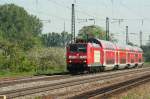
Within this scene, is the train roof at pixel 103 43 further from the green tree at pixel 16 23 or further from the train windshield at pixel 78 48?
the green tree at pixel 16 23

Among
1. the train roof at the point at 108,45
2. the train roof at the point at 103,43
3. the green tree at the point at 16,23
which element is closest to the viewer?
the train roof at the point at 103,43

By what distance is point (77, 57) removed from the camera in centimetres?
4428

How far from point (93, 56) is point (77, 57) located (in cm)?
177

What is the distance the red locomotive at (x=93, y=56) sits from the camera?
1736 inches

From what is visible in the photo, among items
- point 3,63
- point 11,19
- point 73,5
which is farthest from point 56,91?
point 11,19

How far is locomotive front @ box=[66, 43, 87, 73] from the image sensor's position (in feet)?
144

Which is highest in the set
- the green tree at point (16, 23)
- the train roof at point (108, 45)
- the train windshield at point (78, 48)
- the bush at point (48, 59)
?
the green tree at point (16, 23)

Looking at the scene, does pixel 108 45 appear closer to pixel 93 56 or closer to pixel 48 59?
pixel 93 56

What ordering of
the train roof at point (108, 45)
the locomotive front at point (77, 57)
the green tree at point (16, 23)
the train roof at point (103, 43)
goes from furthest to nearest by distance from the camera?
the green tree at point (16, 23) → the train roof at point (108, 45) → the train roof at point (103, 43) → the locomotive front at point (77, 57)

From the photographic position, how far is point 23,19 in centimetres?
14875

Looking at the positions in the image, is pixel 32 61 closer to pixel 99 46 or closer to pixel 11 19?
pixel 99 46

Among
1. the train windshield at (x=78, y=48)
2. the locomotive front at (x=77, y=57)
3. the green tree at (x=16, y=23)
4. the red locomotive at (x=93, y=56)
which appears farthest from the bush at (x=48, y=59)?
the green tree at (x=16, y=23)

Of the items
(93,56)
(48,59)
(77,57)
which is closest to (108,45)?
(93,56)

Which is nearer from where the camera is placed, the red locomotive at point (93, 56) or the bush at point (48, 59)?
the red locomotive at point (93, 56)
